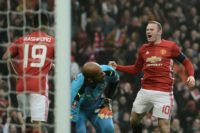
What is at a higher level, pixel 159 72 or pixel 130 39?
pixel 130 39

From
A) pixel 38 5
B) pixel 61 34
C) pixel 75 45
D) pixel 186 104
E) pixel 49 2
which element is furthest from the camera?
pixel 75 45

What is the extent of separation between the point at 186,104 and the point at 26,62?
742 cm

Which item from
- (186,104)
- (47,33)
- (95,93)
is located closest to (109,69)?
(95,93)

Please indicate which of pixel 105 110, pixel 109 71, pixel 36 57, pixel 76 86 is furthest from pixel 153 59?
pixel 36 57

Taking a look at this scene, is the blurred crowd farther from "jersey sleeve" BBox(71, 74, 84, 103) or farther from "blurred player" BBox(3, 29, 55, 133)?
"blurred player" BBox(3, 29, 55, 133)

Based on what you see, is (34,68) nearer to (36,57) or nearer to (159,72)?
(36,57)

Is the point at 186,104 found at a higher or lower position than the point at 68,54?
lower

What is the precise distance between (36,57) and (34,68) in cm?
14

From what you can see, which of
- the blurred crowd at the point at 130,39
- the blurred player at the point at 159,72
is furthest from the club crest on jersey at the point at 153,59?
the blurred crowd at the point at 130,39

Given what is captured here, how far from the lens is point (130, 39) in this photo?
18750mm

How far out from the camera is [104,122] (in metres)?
11.0

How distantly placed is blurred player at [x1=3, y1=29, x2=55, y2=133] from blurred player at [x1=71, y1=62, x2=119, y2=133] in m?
0.50

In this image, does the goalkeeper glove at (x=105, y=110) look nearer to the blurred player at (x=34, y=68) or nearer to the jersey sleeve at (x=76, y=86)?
the jersey sleeve at (x=76, y=86)

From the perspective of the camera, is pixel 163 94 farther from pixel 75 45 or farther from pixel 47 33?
pixel 75 45
